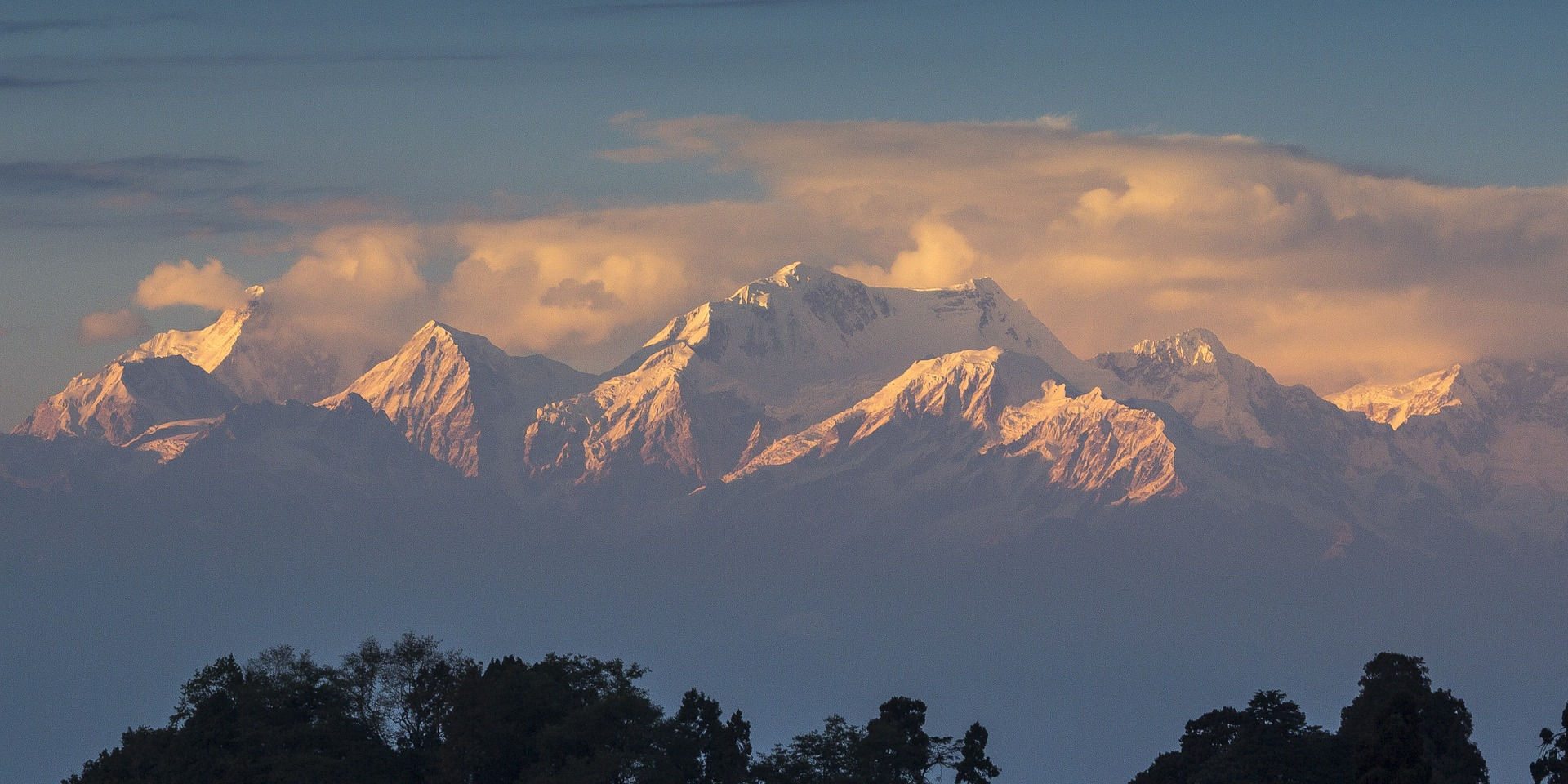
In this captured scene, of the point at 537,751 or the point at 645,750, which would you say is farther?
the point at 537,751

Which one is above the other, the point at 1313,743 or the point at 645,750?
the point at 1313,743

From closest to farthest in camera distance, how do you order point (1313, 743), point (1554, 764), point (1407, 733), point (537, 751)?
point (1407, 733), point (1554, 764), point (1313, 743), point (537, 751)

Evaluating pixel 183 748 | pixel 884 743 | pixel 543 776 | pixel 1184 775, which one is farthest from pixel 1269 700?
pixel 183 748

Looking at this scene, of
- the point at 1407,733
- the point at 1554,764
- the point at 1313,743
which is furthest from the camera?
the point at 1313,743

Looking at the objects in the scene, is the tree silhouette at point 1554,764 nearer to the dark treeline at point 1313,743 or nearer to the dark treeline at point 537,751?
the dark treeline at point 1313,743

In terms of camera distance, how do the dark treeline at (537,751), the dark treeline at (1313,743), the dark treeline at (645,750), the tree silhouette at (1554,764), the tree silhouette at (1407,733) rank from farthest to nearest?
the dark treeline at (537,751) < the dark treeline at (645,750) < the dark treeline at (1313,743) < the tree silhouette at (1554,764) < the tree silhouette at (1407,733)

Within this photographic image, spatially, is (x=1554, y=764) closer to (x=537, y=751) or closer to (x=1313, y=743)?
(x=1313, y=743)

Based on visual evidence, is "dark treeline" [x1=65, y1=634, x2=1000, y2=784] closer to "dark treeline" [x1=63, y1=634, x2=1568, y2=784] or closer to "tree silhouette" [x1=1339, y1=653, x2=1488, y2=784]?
"dark treeline" [x1=63, y1=634, x2=1568, y2=784]

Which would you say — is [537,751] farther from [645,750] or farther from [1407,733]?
[1407,733]

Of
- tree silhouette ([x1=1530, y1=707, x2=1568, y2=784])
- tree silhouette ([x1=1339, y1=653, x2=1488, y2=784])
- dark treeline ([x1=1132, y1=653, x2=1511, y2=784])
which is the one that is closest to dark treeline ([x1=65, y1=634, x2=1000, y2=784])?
dark treeline ([x1=1132, y1=653, x2=1511, y2=784])

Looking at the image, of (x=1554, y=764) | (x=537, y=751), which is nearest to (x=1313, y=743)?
(x=1554, y=764)

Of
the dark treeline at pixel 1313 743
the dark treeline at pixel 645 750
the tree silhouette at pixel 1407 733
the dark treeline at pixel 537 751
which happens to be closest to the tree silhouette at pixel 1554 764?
the tree silhouette at pixel 1407 733

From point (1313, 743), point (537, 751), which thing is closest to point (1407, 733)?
point (1313, 743)


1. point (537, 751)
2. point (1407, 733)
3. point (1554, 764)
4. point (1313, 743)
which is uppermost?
point (1313, 743)
